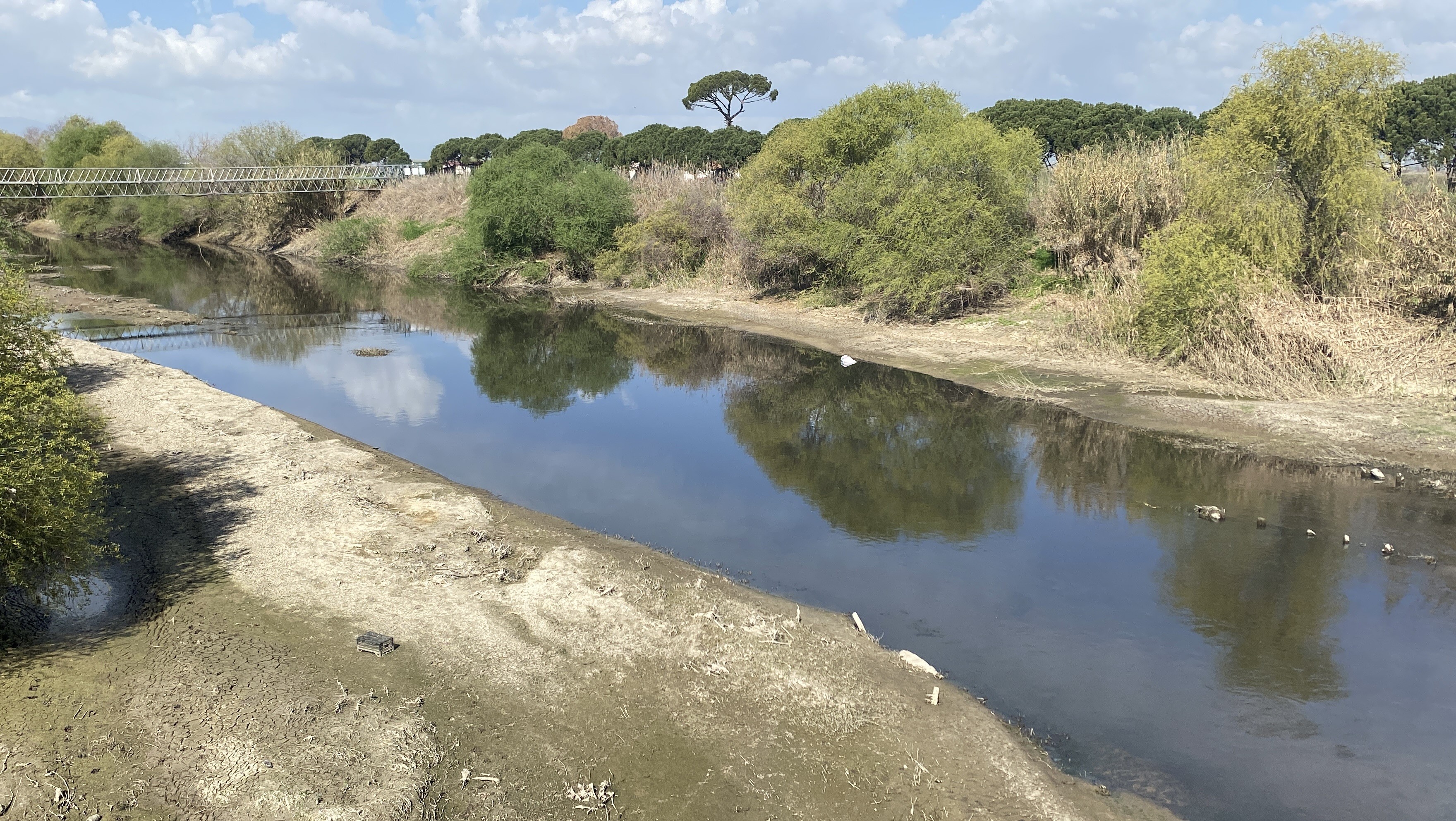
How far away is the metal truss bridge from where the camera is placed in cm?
6047

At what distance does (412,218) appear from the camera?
55.1 metres

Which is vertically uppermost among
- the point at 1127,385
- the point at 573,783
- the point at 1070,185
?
the point at 1070,185

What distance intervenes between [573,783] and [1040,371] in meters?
17.5

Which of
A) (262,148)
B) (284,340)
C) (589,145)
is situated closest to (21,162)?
(262,148)

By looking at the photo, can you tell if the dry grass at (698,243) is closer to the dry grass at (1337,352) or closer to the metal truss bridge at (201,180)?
the dry grass at (1337,352)

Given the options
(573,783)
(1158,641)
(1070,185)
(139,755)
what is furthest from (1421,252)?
(139,755)

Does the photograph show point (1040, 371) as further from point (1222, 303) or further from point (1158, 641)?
point (1158, 641)

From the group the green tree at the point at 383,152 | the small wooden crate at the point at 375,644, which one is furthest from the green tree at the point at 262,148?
the small wooden crate at the point at 375,644

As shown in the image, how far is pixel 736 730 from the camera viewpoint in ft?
25.1

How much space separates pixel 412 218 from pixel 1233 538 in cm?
5114

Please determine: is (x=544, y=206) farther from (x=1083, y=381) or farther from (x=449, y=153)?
(x=449, y=153)

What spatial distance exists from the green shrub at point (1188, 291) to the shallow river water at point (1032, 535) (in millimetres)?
3797

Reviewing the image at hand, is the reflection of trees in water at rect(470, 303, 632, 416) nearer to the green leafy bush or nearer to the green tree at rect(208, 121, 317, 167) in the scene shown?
the green leafy bush

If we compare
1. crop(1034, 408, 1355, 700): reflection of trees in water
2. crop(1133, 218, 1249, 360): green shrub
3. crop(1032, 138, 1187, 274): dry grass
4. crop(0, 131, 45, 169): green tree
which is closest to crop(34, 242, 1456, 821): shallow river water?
crop(1034, 408, 1355, 700): reflection of trees in water
